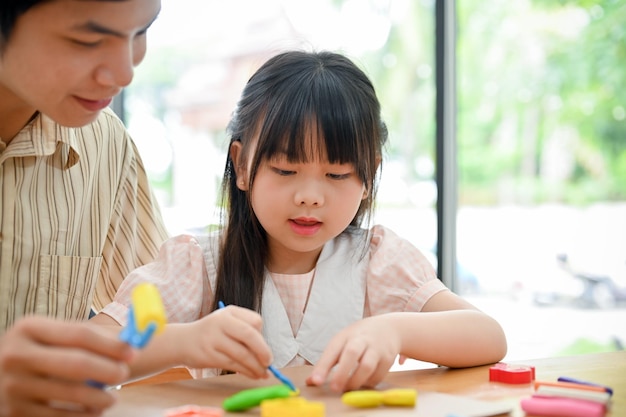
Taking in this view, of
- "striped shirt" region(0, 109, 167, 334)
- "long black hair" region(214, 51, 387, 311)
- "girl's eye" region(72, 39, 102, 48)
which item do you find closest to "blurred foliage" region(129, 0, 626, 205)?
"striped shirt" region(0, 109, 167, 334)

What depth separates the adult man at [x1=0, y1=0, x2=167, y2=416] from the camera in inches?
27.9

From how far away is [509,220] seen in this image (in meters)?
3.24

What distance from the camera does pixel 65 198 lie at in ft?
4.57

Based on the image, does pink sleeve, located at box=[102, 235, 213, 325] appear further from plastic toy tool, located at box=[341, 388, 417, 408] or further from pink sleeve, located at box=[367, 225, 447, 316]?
plastic toy tool, located at box=[341, 388, 417, 408]

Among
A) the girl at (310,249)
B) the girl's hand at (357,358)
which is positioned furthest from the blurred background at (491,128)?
the girl's hand at (357,358)

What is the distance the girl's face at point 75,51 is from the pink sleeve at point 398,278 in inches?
24.7

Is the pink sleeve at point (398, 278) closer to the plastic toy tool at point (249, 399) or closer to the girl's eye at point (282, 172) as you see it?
the girl's eye at point (282, 172)

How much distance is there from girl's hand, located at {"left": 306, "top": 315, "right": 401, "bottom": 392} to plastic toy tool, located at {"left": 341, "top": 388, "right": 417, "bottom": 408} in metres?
0.07

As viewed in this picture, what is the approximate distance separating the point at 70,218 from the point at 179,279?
242 millimetres

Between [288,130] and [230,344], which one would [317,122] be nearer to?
[288,130]

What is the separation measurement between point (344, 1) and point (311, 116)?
187 centimetres

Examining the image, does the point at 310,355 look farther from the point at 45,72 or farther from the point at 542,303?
the point at 542,303

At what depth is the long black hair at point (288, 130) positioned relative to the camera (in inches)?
50.4

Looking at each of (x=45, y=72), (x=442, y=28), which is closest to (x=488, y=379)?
(x=45, y=72)
